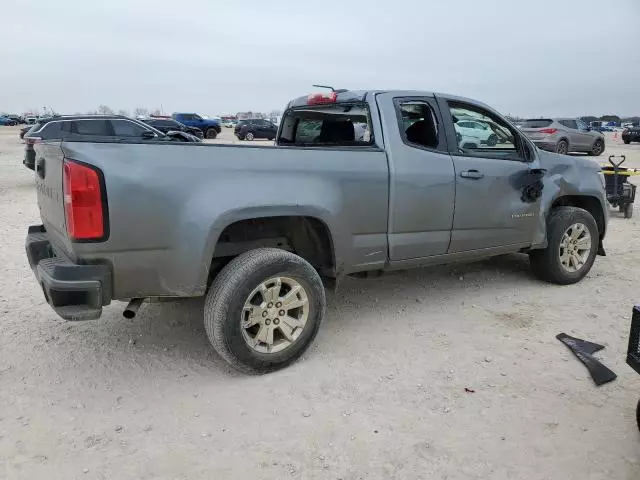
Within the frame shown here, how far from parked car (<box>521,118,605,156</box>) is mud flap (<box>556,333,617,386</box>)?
695 inches

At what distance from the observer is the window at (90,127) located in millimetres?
14594

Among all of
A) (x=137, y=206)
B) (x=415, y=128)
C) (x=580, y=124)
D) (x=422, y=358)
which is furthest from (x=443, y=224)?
(x=580, y=124)

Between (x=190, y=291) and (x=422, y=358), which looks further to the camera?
(x=422, y=358)

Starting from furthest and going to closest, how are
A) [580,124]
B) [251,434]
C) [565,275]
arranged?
[580,124] → [565,275] → [251,434]

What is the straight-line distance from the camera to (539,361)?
3.59 m

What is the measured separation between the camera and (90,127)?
14.8 meters

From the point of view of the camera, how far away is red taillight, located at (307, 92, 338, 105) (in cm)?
447

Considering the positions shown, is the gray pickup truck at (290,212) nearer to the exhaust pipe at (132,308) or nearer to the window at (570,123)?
the exhaust pipe at (132,308)

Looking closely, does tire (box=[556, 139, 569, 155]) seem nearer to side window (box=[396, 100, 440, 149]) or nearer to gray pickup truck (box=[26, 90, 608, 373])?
gray pickup truck (box=[26, 90, 608, 373])

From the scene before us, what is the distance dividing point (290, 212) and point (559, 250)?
2990 mm

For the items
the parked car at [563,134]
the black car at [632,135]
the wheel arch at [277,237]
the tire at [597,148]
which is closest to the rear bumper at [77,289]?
the wheel arch at [277,237]

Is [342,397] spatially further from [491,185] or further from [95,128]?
[95,128]

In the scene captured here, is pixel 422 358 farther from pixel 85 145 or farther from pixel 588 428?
pixel 85 145

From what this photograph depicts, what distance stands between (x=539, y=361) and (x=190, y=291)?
7.76ft
